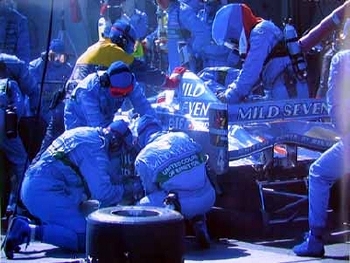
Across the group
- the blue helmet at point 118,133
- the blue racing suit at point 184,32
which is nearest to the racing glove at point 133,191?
the blue helmet at point 118,133

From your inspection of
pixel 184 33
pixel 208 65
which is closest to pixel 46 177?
pixel 208 65

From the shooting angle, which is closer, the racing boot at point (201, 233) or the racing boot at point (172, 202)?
the racing boot at point (172, 202)

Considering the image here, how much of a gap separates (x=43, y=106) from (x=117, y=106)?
2.17 meters

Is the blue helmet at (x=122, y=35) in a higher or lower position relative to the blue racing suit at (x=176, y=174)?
higher

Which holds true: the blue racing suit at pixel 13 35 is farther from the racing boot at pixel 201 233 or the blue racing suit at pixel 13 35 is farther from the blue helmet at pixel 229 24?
the racing boot at pixel 201 233

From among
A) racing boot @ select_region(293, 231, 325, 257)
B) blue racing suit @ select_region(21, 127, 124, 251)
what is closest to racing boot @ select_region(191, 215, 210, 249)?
blue racing suit @ select_region(21, 127, 124, 251)

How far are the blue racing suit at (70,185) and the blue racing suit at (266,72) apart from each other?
1.69 m

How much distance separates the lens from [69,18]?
17953 mm

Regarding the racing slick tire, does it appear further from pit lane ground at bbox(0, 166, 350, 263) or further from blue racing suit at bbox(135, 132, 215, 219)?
blue racing suit at bbox(135, 132, 215, 219)

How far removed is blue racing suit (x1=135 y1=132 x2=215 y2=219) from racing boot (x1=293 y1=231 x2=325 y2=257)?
892 millimetres

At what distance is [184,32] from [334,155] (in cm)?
655

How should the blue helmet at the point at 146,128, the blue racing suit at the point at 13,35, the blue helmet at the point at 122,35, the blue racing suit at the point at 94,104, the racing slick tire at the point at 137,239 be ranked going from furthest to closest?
the blue racing suit at the point at 13,35, the blue helmet at the point at 122,35, the blue racing suit at the point at 94,104, the blue helmet at the point at 146,128, the racing slick tire at the point at 137,239

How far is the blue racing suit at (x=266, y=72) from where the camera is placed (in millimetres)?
9016

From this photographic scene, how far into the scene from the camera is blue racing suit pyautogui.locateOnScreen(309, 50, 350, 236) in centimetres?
729
